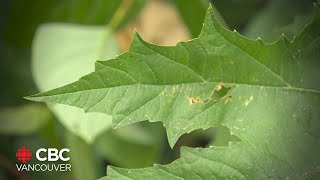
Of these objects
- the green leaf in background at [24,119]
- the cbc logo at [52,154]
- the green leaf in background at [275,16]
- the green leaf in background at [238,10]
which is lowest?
the cbc logo at [52,154]

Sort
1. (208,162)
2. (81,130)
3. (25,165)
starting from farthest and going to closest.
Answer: (25,165) → (81,130) → (208,162)

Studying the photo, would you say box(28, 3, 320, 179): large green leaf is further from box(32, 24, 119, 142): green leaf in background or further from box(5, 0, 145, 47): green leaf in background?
box(5, 0, 145, 47): green leaf in background

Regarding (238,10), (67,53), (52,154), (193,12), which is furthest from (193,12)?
(52,154)

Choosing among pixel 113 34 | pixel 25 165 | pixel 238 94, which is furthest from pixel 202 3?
pixel 25 165

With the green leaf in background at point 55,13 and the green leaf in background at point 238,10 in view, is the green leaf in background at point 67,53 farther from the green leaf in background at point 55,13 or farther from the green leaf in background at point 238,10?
the green leaf in background at point 238,10

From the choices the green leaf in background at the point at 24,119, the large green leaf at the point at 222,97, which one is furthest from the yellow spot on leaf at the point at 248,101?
the green leaf in background at the point at 24,119

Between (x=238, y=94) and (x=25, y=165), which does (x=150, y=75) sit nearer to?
(x=238, y=94)

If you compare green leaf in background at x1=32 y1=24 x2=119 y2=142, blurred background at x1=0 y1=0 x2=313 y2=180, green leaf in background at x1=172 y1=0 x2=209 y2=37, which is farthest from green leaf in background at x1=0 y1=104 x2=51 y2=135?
green leaf in background at x1=172 y1=0 x2=209 y2=37
